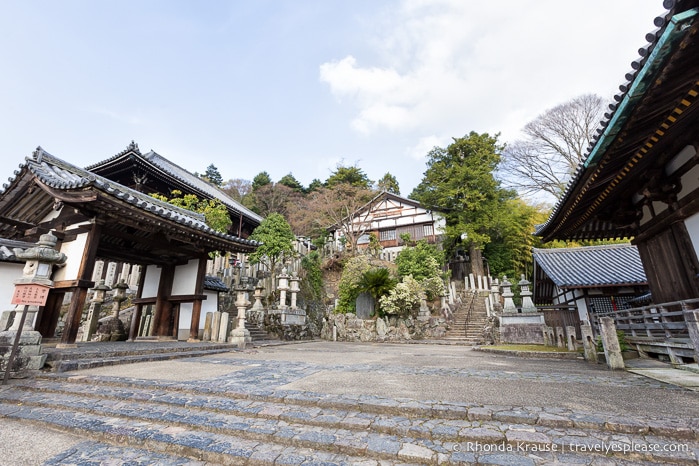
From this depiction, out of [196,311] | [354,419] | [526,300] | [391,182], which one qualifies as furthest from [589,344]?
[391,182]

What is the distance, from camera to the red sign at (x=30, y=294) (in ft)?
15.1

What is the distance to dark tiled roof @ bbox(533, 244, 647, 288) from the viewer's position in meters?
10.3

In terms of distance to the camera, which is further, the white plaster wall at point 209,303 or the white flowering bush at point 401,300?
the white flowering bush at point 401,300

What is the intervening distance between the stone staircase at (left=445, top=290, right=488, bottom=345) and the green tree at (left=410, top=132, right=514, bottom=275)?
422 cm

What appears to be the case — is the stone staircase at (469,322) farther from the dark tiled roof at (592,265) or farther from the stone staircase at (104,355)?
the stone staircase at (104,355)

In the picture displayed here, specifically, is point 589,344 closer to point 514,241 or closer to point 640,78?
point 640,78

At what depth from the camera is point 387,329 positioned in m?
14.6

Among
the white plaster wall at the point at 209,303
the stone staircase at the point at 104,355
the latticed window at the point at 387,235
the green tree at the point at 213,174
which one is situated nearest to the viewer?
the stone staircase at the point at 104,355

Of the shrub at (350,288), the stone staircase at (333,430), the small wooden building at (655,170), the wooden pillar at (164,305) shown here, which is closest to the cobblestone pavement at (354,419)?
the stone staircase at (333,430)

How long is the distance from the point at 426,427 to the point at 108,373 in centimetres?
519

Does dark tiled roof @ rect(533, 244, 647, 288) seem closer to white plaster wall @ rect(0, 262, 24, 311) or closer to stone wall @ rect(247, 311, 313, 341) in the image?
stone wall @ rect(247, 311, 313, 341)

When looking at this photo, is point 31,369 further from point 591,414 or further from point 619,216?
point 619,216

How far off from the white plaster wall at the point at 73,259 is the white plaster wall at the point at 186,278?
3055 millimetres

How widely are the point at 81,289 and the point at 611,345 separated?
10753 mm
